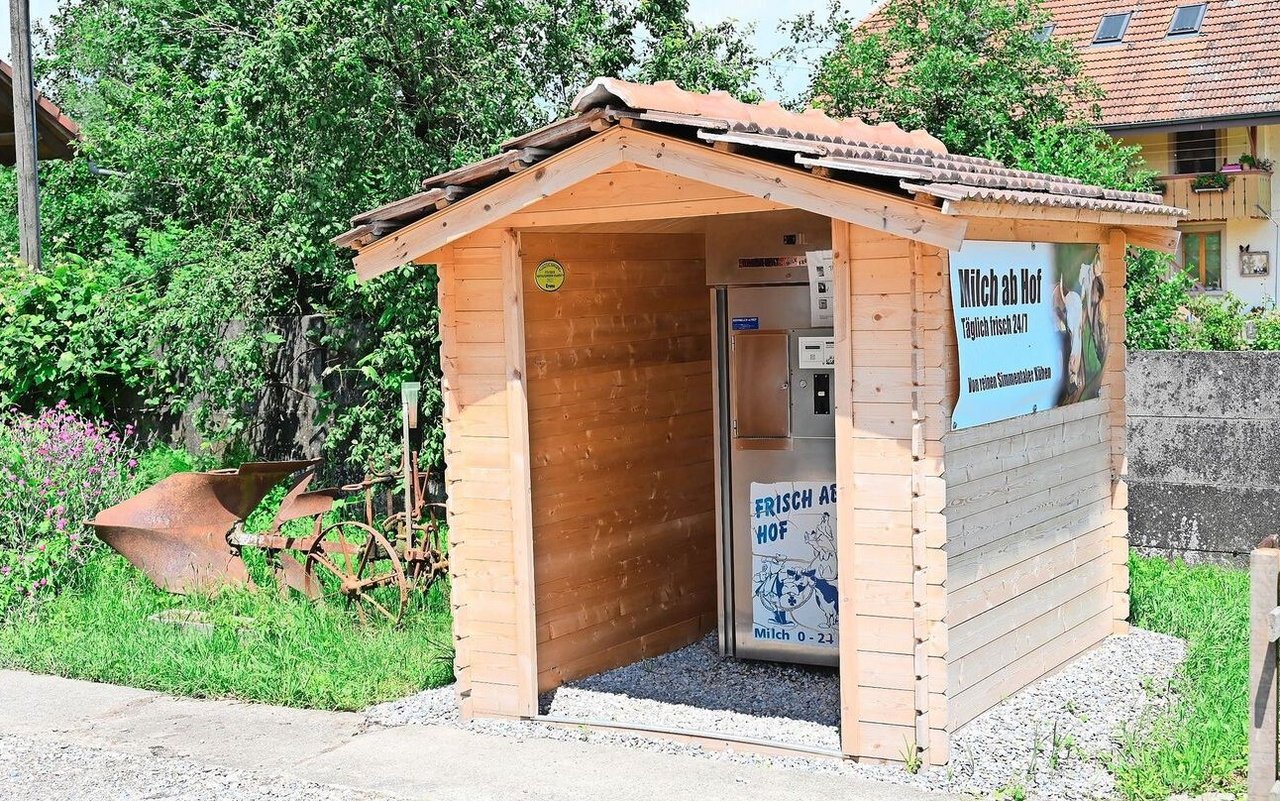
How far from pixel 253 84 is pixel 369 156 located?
982 mm

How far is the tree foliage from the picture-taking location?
10.4 m

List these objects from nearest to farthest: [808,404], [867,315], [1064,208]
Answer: [867,315], [1064,208], [808,404]

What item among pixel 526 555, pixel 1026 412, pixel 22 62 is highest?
pixel 22 62

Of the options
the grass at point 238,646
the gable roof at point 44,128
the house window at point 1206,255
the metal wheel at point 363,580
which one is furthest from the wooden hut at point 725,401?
the house window at point 1206,255

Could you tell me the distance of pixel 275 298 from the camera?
39.1 feet

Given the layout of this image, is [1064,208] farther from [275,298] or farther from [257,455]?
[257,455]

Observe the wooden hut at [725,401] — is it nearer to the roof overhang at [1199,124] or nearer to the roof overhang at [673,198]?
the roof overhang at [673,198]

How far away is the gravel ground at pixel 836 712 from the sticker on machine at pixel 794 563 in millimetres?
263

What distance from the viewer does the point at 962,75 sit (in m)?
13.4

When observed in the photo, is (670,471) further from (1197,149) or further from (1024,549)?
(1197,149)

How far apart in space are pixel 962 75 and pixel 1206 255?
1358 centimetres

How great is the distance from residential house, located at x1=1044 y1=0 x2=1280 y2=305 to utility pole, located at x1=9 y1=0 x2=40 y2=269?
15.5 meters

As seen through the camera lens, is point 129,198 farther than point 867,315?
Yes

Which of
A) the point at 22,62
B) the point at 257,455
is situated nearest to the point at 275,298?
the point at 257,455
